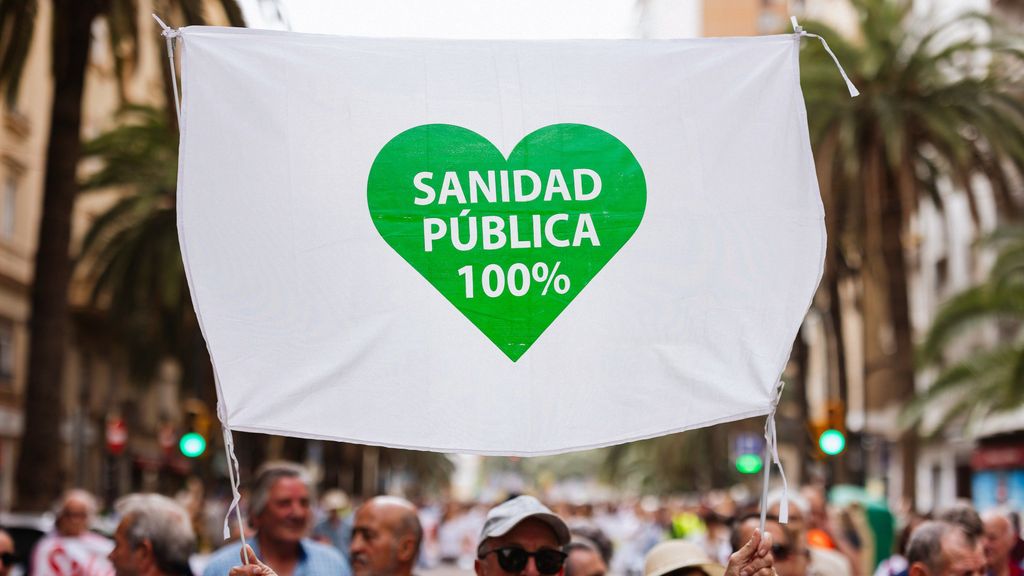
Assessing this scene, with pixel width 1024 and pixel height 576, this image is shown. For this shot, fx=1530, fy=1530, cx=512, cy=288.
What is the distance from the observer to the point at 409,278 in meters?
4.73

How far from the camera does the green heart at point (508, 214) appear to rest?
471 centimetres

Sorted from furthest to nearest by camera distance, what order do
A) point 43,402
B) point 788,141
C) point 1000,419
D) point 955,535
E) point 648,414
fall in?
point 1000,419, point 43,402, point 955,535, point 788,141, point 648,414

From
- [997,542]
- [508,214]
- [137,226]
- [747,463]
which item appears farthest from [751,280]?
[137,226]

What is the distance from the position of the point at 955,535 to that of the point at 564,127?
2.51 meters

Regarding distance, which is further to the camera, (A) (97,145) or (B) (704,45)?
(A) (97,145)

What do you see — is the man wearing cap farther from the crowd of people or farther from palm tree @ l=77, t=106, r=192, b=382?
palm tree @ l=77, t=106, r=192, b=382

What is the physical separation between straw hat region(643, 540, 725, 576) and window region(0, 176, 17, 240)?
2973 centimetres

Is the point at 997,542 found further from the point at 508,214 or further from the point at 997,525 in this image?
the point at 508,214

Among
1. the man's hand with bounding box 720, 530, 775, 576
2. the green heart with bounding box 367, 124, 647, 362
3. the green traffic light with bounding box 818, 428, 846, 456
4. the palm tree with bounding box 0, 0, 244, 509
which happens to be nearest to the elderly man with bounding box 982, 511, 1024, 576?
the green heart with bounding box 367, 124, 647, 362

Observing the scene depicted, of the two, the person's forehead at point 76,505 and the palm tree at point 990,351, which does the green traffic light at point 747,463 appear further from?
the person's forehead at point 76,505

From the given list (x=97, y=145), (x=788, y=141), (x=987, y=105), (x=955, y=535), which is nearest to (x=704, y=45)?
(x=788, y=141)

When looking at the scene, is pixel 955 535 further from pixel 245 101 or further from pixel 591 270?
pixel 245 101

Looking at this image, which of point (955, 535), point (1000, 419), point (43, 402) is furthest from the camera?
point (1000, 419)

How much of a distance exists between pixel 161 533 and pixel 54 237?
34.1 feet
